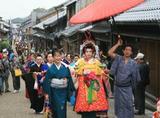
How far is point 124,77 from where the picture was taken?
942cm

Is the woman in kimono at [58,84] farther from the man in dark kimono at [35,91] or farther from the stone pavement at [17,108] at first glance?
the man in dark kimono at [35,91]

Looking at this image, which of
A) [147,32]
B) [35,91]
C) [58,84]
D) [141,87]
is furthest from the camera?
[35,91]

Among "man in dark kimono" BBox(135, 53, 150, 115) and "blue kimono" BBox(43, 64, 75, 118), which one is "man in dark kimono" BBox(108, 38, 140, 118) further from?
"man in dark kimono" BBox(135, 53, 150, 115)

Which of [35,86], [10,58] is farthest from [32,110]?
[10,58]

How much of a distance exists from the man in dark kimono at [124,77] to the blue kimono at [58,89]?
42.8 inches

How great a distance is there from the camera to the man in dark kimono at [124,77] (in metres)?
9.41

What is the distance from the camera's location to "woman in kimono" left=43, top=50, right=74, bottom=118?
10219mm

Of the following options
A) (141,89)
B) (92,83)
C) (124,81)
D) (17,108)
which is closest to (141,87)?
(141,89)

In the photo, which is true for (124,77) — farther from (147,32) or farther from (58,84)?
(147,32)

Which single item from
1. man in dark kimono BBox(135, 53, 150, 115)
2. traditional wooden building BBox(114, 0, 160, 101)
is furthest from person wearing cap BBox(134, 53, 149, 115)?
traditional wooden building BBox(114, 0, 160, 101)

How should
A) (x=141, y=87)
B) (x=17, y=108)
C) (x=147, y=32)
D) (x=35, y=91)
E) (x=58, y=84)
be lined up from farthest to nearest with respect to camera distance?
(x=17, y=108) < (x=35, y=91) < (x=147, y=32) < (x=141, y=87) < (x=58, y=84)

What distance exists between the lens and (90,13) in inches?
385

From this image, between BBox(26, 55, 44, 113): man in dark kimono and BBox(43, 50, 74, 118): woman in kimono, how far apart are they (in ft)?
9.71

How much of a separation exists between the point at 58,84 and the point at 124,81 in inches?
59.0
